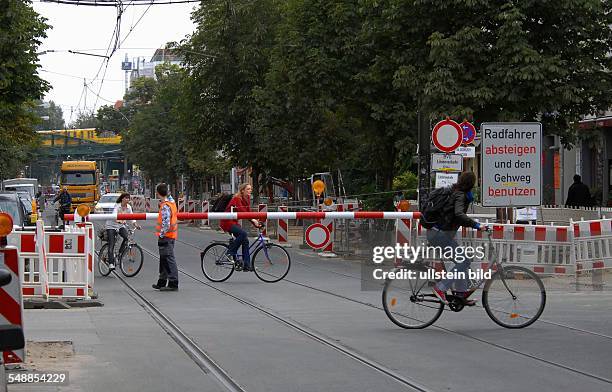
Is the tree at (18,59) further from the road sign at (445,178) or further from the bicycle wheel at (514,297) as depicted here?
the bicycle wheel at (514,297)

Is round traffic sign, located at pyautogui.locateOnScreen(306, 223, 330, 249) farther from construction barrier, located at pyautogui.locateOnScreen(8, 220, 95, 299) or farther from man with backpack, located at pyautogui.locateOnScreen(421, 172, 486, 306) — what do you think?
man with backpack, located at pyautogui.locateOnScreen(421, 172, 486, 306)

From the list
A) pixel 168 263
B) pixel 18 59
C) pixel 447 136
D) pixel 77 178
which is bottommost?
pixel 168 263

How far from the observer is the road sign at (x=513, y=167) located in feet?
64.2

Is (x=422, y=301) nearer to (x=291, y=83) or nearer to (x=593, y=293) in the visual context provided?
(x=593, y=293)

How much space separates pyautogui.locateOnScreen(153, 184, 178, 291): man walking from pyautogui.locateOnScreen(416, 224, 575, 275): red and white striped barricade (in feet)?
15.7

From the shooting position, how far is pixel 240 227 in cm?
2027

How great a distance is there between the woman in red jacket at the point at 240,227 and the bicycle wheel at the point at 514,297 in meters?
8.08

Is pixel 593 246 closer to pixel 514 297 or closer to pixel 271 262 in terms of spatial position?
pixel 271 262

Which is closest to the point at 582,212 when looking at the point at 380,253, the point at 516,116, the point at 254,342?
the point at 516,116

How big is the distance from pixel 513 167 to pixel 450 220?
745 centimetres

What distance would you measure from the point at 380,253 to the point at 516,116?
447 inches

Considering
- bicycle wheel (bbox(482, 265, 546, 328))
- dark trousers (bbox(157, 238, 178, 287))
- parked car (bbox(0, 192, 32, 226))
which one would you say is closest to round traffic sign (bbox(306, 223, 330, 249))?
parked car (bbox(0, 192, 32, 226))

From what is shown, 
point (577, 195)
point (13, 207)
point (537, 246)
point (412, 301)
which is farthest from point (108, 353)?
point (577, 195)

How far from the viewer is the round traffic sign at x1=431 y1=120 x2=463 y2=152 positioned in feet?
65.0
